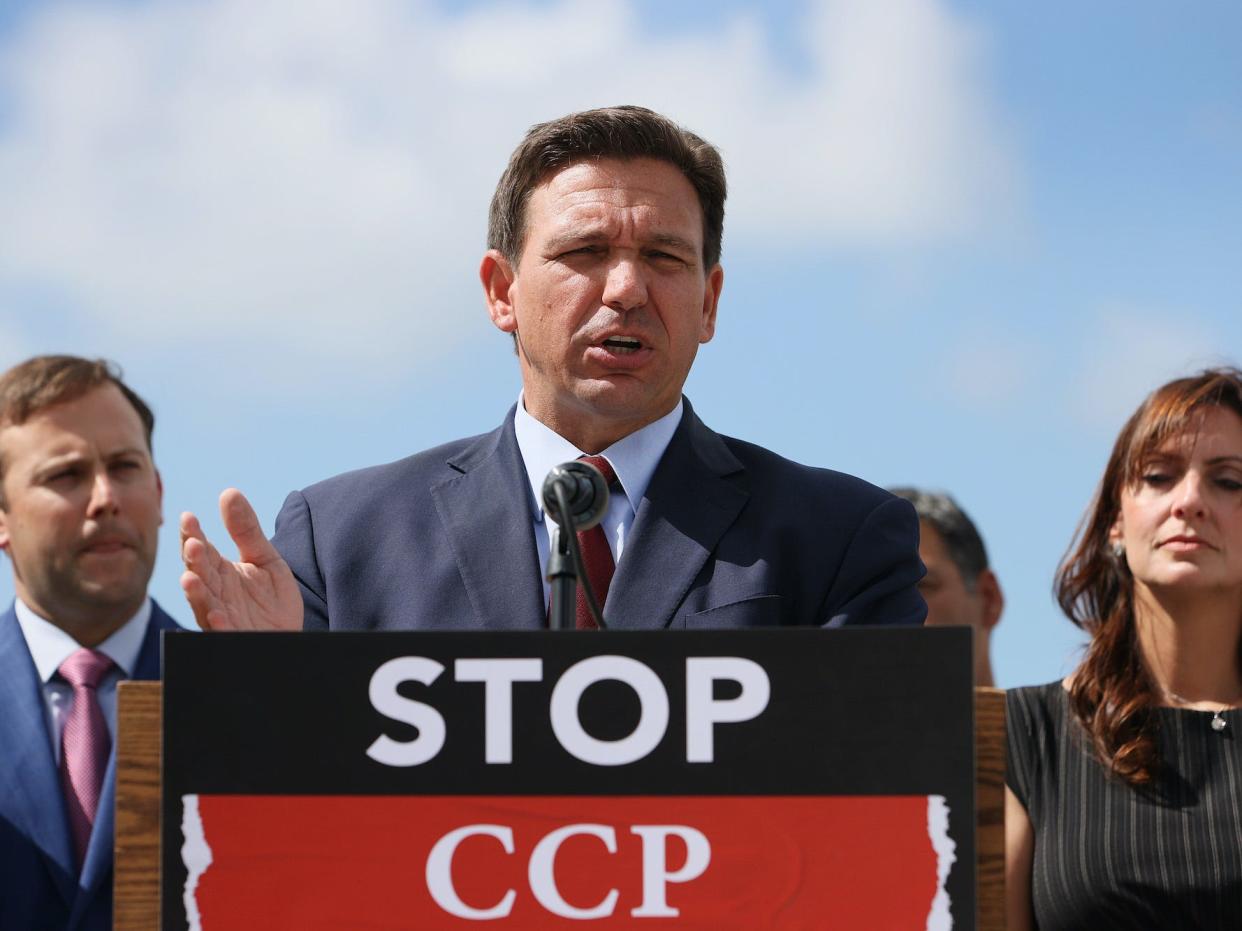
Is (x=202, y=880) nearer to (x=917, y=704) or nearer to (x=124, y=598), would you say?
(x=917, y=704)

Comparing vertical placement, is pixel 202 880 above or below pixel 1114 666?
below

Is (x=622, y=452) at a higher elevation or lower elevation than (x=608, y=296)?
lower

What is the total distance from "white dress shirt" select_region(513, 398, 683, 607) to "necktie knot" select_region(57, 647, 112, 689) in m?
0.83

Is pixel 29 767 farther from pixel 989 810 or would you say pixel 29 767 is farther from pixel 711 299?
pixel 989 810

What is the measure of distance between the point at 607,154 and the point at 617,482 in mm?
716

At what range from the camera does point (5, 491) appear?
10.8 feet

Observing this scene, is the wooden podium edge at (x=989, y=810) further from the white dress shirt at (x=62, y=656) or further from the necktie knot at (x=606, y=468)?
the white dress shirt at (x=62, y=656)

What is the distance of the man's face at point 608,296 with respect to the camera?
3.37m

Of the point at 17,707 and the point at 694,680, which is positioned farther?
the point at 17,707

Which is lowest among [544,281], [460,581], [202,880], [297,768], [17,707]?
[202,880]

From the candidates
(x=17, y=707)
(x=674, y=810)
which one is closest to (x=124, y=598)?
(x=17, y=707)

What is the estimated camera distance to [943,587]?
211 inches

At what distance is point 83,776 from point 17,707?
0.20 metres

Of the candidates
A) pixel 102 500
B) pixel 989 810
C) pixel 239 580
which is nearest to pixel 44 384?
pixel 102 500
